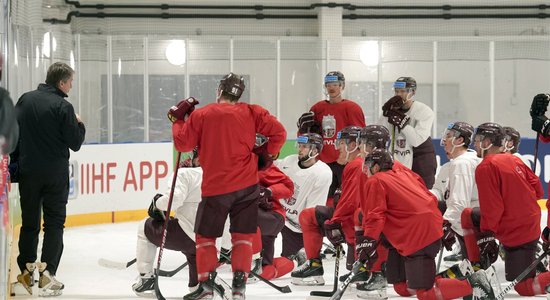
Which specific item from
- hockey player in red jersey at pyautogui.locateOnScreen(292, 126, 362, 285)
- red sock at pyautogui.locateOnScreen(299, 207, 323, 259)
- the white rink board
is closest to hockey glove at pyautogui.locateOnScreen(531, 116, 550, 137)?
hockey player in red jersey at pyautogui.locateOnScreen(292, 126, 362, 285)

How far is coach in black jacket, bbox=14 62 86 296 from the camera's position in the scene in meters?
5.79

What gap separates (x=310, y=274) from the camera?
6.32 meters

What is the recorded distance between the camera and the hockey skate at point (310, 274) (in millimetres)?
6293

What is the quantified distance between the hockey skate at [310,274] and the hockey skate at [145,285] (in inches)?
36.6

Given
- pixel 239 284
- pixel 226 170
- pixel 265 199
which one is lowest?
pixel 239 284

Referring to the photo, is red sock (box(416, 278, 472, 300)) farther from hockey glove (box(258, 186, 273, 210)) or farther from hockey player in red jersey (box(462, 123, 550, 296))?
hockey glove (box(258, 186, 273, 210))

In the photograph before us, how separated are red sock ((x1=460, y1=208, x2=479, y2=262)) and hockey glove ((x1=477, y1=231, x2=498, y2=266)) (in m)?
0.25

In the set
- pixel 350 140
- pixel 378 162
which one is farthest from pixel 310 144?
pixel 378 162

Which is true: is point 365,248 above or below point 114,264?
above

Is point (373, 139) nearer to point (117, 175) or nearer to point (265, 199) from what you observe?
point (265, 199)

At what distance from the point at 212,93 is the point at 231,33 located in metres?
3.72

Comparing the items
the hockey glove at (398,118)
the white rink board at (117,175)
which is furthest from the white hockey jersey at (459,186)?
the white rink board at (117,175)

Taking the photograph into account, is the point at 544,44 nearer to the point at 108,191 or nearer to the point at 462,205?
the point at 108,191

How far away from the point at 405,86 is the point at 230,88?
7.79 ft
